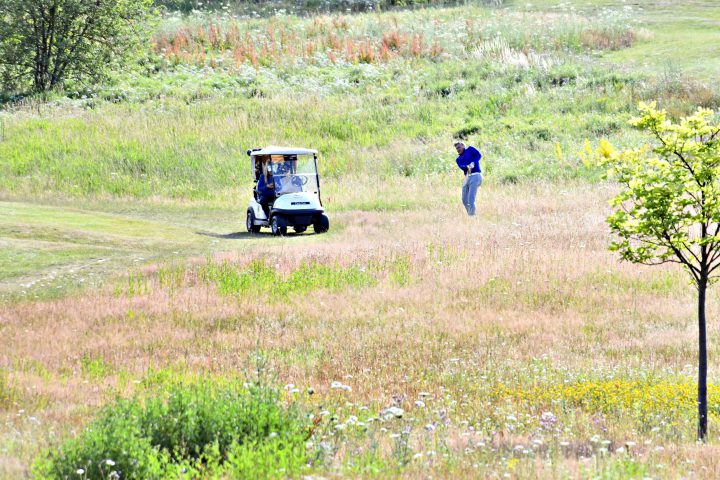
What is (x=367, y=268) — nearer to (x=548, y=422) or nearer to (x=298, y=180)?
(x=298, y=180)

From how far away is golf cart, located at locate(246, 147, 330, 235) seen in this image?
2191cm

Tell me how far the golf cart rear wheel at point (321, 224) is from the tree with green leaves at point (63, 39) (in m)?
20.7

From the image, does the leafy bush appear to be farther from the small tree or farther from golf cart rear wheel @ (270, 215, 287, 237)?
golf cart rear wheel @ (270, 215, 287, 237)

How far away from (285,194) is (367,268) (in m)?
5.81

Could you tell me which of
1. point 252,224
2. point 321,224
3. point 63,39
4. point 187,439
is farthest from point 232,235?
point 63,39

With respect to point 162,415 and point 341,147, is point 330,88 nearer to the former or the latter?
point 341,147

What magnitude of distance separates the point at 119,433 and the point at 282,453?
1.22 meters

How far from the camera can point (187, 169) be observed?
3075 cm

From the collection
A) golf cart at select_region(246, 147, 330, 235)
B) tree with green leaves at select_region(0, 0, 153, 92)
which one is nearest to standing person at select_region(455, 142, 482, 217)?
golf cart at select_region(246, 147, 330, 235)

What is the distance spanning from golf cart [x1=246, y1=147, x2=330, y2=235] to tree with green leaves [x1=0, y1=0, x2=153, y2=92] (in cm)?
1898

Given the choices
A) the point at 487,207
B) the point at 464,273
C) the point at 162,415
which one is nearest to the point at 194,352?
the point at 162,415

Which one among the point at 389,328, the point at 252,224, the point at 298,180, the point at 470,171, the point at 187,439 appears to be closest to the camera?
the point at 187,439

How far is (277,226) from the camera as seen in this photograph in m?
22.0

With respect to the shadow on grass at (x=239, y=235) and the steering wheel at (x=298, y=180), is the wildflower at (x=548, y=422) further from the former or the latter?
the steering wheel at (x=298, y=180)
